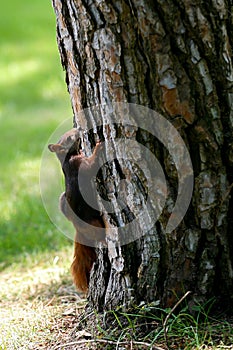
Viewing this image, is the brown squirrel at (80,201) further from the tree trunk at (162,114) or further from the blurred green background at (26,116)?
the blurred green background at (26,116)

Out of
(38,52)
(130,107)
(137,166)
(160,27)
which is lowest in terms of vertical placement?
(137,166)

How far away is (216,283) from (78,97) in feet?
3.22

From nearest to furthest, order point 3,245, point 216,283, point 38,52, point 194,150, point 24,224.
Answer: point 194,150 → point 216,283 → point 3,245 → point 24,224 → point 38,52

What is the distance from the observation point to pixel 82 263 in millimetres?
3184

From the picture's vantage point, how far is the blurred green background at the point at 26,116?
5037 mm

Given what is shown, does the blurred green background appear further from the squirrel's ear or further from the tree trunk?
the tree trunk

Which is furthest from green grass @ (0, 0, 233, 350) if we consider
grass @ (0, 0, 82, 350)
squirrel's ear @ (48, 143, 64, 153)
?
squirrel's ear @ (48, 143, 64, 153)

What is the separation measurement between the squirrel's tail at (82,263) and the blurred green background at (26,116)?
140cm

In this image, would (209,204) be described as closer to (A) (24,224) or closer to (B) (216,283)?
(B) (216,283)

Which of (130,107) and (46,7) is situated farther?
(46,7)

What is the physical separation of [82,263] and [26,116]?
5.51 m

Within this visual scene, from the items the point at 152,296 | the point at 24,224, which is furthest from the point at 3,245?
the point at 152,296

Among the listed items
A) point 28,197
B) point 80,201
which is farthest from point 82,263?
point 28,197

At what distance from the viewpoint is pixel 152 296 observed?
111 inches
